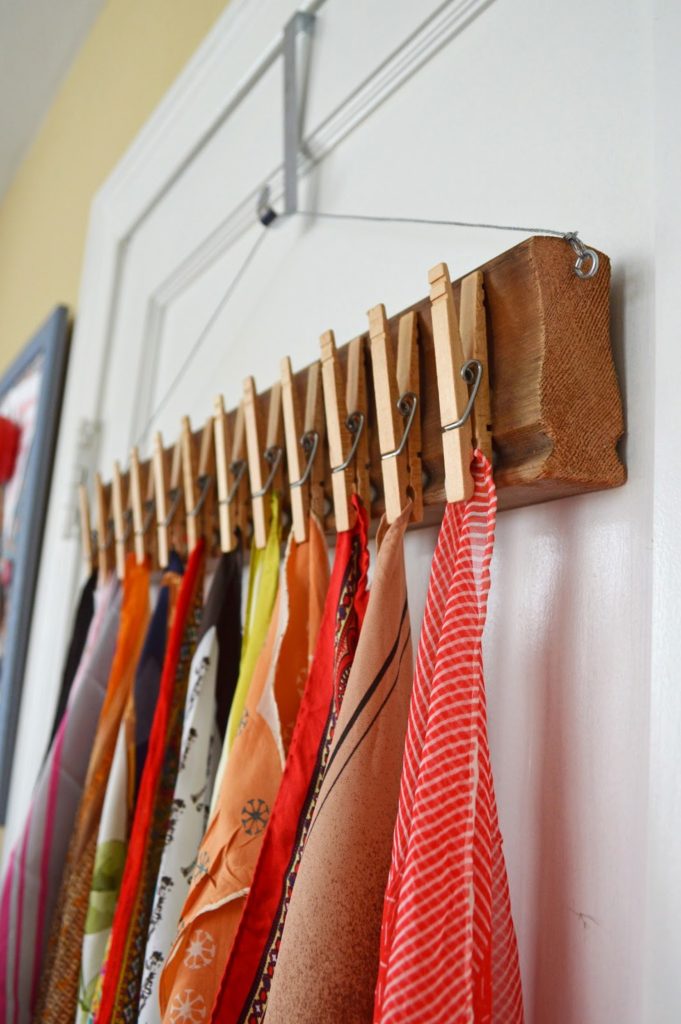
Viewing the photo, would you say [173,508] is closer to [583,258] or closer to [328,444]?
[328,444]

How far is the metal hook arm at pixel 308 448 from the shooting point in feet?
1.87

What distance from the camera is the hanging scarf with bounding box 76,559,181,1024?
629 mm

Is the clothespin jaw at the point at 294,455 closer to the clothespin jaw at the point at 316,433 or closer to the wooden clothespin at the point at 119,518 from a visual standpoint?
the clothespin jaw at the point at 316,433

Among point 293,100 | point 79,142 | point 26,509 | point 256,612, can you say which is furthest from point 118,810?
point 79,142

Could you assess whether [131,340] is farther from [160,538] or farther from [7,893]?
[7,893]

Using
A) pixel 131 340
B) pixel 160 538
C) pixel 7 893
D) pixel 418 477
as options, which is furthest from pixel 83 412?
pixel 418 477

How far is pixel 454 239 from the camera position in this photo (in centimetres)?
58

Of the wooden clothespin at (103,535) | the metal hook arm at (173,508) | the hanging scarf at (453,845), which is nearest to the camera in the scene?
the hanging scarf at (453,845)

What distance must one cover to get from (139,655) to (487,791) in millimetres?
453

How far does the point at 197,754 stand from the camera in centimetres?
58

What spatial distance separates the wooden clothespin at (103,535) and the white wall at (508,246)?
0.20 metres

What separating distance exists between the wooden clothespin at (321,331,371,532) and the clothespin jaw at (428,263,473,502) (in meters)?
0.11

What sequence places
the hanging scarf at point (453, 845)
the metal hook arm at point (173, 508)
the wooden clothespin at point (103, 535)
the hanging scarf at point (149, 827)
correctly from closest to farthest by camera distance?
the hanging scarf at point (453, 845), the hanging scarf at point (149, 827), the metal hook arm at point (173, 508), the wooden clothespin at point (103, 535)

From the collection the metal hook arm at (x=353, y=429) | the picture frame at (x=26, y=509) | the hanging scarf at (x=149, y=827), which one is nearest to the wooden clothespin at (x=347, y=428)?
the metal hook arm at (x=353, y=429)
